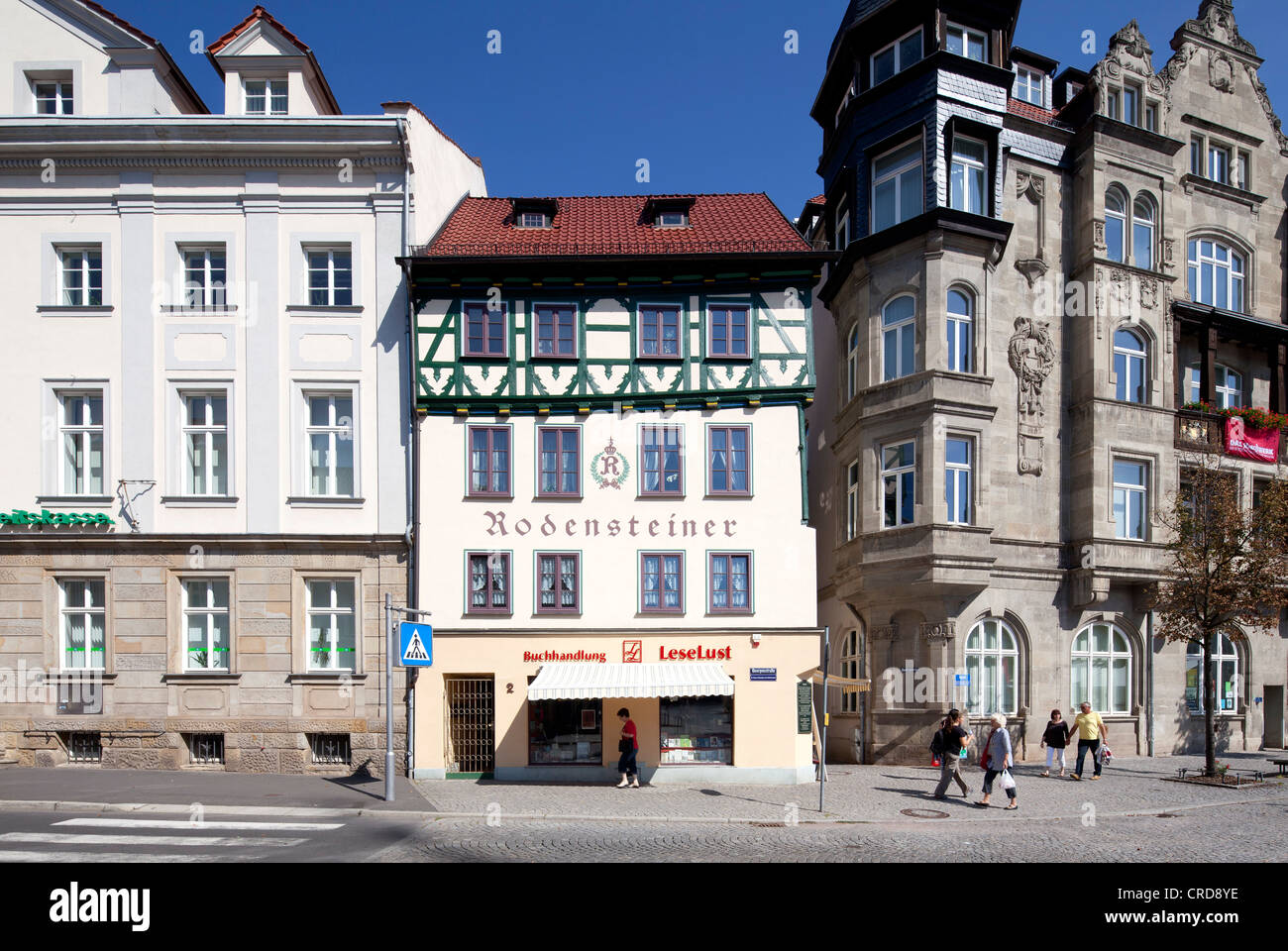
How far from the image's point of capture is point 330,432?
65.8ft

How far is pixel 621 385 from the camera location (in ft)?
66.1

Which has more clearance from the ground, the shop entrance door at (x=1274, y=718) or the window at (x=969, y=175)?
the window at (x=969, y=175)

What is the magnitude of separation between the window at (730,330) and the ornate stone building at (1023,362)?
5030 mm

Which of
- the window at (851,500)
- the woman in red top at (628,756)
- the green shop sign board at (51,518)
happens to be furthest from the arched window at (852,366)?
the green shop sign board at (51,518)

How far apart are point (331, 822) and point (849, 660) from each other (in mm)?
16185

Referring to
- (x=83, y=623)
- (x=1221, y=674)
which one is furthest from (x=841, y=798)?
(x=83, y=623)

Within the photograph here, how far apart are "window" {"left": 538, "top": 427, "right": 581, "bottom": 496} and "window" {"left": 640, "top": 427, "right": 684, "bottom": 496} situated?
1553mm

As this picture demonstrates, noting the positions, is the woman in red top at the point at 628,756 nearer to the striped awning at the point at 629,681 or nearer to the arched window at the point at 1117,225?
the striped awning at the point at 629,681

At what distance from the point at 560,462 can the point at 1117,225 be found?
18.1 m

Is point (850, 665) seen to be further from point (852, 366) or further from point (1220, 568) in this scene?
point (1220, 568)

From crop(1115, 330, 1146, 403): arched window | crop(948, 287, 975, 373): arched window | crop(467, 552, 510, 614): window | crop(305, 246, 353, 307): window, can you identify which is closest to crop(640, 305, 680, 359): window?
crop(467, 552, 510, 614): window

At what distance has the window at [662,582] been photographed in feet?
64.4

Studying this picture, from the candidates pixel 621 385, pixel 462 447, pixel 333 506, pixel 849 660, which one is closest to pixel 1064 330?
pixel 849 660

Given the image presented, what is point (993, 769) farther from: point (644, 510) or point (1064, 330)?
point (1064, 330)
